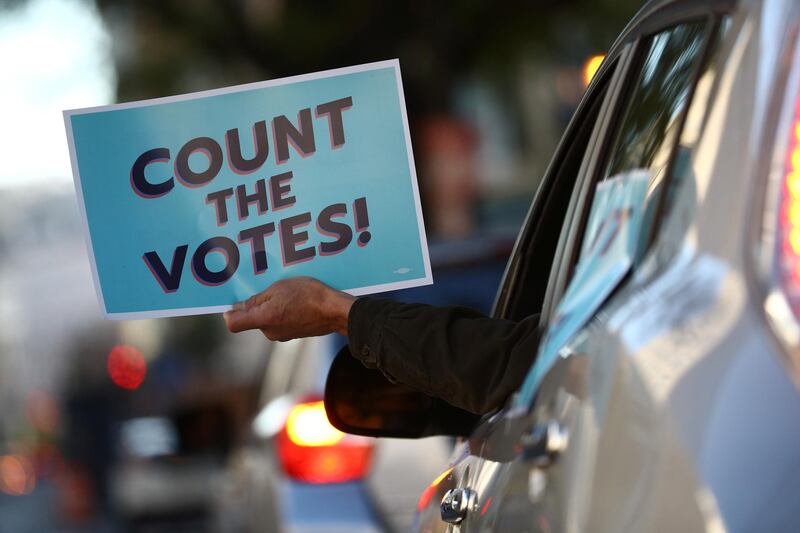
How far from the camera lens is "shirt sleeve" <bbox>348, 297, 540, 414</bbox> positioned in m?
2.49

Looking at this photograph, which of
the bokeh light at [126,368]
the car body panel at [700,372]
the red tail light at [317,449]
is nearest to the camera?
the car body panel at [700,372]

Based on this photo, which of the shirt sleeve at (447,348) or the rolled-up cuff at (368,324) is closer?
the shirt sleeve at (447,348)

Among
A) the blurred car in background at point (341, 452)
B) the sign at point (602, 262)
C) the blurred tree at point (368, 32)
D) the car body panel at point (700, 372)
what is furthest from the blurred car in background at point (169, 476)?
the car body panel at point (700, 372)

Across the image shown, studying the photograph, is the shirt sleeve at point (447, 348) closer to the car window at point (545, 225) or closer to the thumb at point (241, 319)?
the thumb at point (241, 319)

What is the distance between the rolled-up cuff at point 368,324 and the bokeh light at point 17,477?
2024 centimetres

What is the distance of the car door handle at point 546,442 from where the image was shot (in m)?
1.74

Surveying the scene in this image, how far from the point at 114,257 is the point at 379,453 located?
3120 millimetres

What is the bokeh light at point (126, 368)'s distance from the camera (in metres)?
18.8

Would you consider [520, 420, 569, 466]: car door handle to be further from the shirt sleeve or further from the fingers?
the fingers

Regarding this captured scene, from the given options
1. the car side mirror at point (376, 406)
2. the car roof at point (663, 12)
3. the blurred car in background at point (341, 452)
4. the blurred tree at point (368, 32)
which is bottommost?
the blurred car in background at point (341, 452)

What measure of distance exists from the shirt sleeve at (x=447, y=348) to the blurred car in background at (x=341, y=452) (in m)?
3.04

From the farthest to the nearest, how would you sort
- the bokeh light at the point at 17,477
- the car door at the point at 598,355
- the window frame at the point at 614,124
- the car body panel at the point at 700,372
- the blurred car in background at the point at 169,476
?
the bokeh light at the point at 17,477
the blurred car in background at the point at 169,476
the window frame at the point at 614,124
the car door at the point at 598,355
the car body panel at the point at 700,372

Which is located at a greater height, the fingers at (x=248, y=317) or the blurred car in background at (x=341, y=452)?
the fingers at (x=248, y=317)

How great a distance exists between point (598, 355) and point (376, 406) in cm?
140
